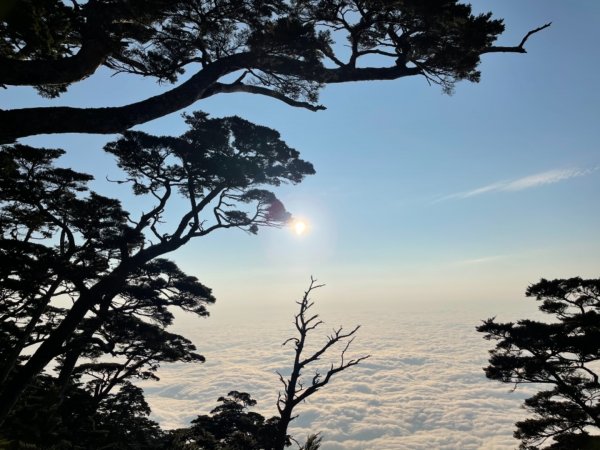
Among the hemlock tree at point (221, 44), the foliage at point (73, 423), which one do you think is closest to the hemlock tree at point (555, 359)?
the hemlock tree at point (221, 44)

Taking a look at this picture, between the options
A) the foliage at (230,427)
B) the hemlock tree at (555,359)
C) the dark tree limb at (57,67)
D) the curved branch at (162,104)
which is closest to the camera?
the curved branch at (162,104)

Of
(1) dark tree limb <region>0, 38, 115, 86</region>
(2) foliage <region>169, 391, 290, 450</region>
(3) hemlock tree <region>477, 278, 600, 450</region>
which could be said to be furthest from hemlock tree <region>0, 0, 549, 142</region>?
(2) foliage <region>169, 391, 290, 450</region>

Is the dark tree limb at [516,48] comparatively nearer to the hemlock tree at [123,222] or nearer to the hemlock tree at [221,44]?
the hemlock tree at [221,44]

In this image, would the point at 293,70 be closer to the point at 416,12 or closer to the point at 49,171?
the point at 416,12

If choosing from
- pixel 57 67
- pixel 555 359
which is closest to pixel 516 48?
pixel 57 67

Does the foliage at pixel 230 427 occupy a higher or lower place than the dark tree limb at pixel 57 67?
lower

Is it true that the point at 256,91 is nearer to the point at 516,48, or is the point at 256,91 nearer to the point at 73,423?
the point at 516,48

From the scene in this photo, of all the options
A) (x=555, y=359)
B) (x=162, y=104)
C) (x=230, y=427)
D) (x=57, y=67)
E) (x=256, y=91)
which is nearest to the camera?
(x=57, y=67)

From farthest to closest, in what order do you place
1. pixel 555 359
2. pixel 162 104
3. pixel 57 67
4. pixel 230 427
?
pixel 230 427 < pixel 555 359 < pixel 162 104 < pixel 57 67
